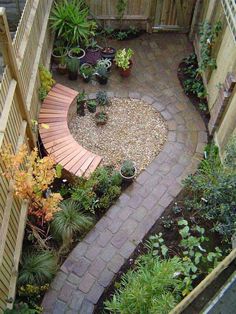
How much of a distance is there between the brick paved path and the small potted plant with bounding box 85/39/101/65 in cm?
49

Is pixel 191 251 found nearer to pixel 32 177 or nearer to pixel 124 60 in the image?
pixel 32 177

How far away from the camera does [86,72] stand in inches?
305

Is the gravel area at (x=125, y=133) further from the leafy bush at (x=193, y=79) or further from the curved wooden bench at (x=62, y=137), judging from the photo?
the leafy bush at (x=193, y=79)

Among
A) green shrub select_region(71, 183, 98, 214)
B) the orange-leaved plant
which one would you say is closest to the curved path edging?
green shrub select_region(71, 183, 98, 214)

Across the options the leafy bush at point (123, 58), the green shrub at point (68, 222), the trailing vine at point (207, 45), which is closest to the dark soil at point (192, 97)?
the trailing vine at point (207, 45)

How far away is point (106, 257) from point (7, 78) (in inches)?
115

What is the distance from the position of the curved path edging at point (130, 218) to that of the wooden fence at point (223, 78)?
53cm

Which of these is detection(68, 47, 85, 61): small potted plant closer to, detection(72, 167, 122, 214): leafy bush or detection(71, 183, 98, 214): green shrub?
detection(72, 167, 122, 214): leafy bush

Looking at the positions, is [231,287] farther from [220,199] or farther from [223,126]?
[223,126]

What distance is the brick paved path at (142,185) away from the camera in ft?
18.2

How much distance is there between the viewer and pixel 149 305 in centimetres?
449

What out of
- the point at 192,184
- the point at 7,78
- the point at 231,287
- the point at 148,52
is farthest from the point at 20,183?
the point at 148,52

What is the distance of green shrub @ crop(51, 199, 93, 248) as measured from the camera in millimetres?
5602

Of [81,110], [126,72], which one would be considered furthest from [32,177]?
[126,72]
